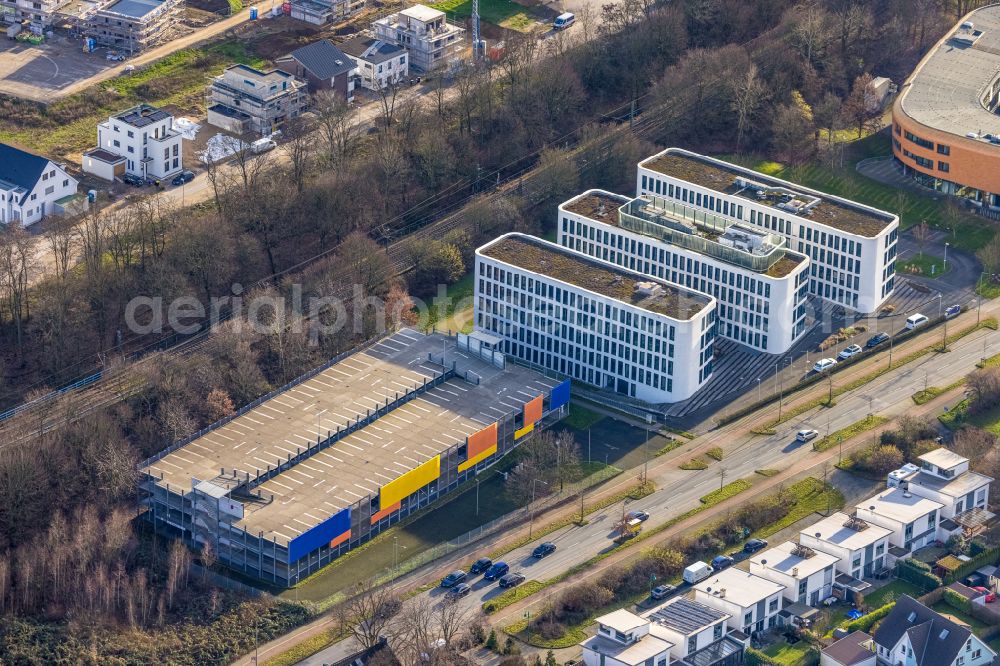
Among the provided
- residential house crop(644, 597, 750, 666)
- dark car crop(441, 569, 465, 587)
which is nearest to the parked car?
residential house crop(644, 597, 750, 666)

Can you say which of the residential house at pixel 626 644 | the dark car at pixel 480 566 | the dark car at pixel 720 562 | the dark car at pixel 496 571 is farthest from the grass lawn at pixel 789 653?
the dark car at pixel 480 566

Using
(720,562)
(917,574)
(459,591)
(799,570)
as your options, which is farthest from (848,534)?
(459,591)

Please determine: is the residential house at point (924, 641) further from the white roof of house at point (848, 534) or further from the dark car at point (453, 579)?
the dark car at point (453, 579)

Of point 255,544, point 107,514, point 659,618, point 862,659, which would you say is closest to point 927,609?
point 862,659

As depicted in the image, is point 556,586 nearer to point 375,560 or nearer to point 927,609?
point 375,560

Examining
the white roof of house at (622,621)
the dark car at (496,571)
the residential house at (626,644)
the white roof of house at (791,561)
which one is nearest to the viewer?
the residential house at (626,644)

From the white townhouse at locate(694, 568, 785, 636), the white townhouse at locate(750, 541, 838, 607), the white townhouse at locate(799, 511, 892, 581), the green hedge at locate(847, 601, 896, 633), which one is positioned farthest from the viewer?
the white townhouse at locate(799, 511, 892, 581)

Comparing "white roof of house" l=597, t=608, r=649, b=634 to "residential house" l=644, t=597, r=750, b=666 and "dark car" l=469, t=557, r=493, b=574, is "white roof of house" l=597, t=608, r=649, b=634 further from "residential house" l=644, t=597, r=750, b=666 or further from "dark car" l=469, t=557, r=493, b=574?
"dark car" l=469, t=557, r=493, b=574
